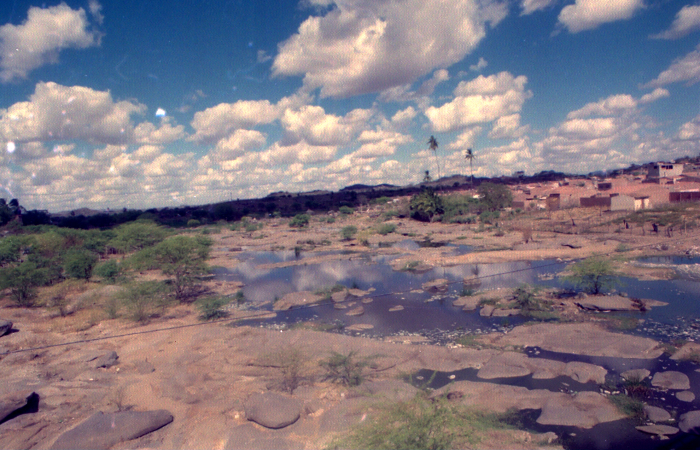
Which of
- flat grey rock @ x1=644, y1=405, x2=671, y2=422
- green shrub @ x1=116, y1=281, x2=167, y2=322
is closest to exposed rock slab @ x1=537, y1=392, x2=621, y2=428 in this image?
flat grey rock @ x1=644, y1=405, x2=671, y2=422

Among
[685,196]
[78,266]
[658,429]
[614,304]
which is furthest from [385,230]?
[658,429]

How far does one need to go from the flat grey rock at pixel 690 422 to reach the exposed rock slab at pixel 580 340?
3459mm

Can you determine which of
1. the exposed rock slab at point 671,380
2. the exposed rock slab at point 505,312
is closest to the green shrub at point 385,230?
the exposed rock slab at point 505,312

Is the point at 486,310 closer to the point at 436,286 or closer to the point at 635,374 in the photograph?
the point at 436,286

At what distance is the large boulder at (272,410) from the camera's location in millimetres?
9070

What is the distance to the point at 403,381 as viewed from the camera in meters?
11.1

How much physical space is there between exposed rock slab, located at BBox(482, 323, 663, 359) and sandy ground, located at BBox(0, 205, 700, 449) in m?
0.06

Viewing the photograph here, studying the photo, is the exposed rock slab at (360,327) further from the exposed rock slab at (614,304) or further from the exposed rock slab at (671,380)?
the exposed rock slab at (671,380)

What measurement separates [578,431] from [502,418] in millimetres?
1575

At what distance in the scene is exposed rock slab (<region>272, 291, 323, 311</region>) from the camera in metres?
20.7

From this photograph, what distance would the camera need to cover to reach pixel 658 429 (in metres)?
8.51

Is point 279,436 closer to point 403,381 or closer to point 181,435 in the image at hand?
point 181,435

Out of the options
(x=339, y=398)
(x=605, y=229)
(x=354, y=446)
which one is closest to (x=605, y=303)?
(x=339, y=398)

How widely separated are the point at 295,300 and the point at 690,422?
650 inches
